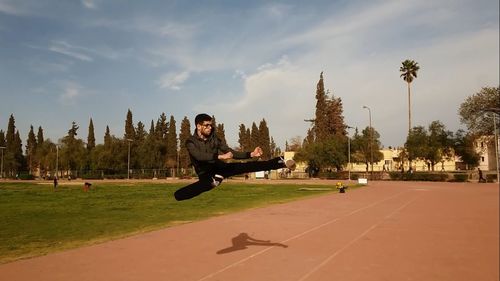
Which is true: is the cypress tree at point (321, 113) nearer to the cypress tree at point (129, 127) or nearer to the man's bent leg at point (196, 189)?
the cypress tree at point (129, 127)

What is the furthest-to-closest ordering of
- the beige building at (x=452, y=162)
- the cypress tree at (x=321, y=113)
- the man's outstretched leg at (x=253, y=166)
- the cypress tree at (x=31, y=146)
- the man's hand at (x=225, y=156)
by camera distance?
the cypress tree at (x=31, y=146) → the cypress tree at (x=321, y=113) → the beige building at (x=452, y=162) → the man's hand at (x=225, y=156) → the man's outstretched leg at (x=253, y=166)

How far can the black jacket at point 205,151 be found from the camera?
6.44 meters

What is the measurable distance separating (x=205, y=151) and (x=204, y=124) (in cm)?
42

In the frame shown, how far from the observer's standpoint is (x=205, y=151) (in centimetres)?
653

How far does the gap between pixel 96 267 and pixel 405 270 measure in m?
A: 7.60

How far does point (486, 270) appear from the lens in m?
10.1

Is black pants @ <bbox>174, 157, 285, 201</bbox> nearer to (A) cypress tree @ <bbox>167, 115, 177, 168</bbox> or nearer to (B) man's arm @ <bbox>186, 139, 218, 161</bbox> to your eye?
(B) man's arm @ <bbox>186, 139, 218, 161</bbox>

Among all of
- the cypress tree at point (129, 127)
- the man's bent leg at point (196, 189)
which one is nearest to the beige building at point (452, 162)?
the man's bent leg at point (196, 189)

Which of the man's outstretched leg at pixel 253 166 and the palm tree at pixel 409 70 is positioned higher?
the palm tree at pixel 409 70

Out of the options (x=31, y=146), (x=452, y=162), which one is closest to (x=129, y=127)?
(x=31, y=146)

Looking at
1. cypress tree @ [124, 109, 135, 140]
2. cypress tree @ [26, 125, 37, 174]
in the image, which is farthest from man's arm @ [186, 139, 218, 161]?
cypress tree @ [26, 125, 37, 174]

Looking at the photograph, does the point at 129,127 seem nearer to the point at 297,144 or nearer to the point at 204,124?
the point at 297,144

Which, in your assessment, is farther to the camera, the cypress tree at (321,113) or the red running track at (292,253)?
the cypress tree at (321,113)

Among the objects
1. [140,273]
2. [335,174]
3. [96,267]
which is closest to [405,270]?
[140,273]
